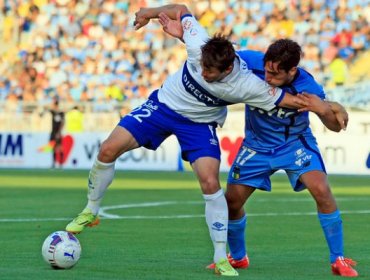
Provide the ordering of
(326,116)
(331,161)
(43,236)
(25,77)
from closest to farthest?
(326,116) → (43,236) → (331,161) → (25,77)

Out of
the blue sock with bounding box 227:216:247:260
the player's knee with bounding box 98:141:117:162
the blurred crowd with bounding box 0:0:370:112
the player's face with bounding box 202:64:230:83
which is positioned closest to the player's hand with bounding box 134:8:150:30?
the player's knee with bounding box 98:141:117:162

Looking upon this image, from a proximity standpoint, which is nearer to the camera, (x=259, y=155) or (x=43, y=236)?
(x=259, y=155)

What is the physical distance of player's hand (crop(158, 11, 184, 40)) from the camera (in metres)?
9.44

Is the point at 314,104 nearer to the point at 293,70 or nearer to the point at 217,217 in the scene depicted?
the point at 293,70

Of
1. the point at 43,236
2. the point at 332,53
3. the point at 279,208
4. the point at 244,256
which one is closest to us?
the point at 244,256

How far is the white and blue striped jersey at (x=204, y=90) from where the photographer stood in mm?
8906

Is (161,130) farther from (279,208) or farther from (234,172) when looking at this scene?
(279,208)

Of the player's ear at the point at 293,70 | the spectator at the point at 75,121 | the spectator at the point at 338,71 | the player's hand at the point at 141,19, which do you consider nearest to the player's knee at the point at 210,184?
the player's ear at the point at 293,70

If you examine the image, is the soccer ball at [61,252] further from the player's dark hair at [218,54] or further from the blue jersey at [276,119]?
the player's dark hair at [218,54]

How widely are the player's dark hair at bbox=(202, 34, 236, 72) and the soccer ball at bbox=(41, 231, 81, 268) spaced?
6.17 feet

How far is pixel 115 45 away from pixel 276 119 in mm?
26399

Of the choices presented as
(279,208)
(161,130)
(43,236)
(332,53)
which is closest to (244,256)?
(161,130)

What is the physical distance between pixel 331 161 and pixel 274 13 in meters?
7.98

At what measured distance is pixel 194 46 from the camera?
9.03m
